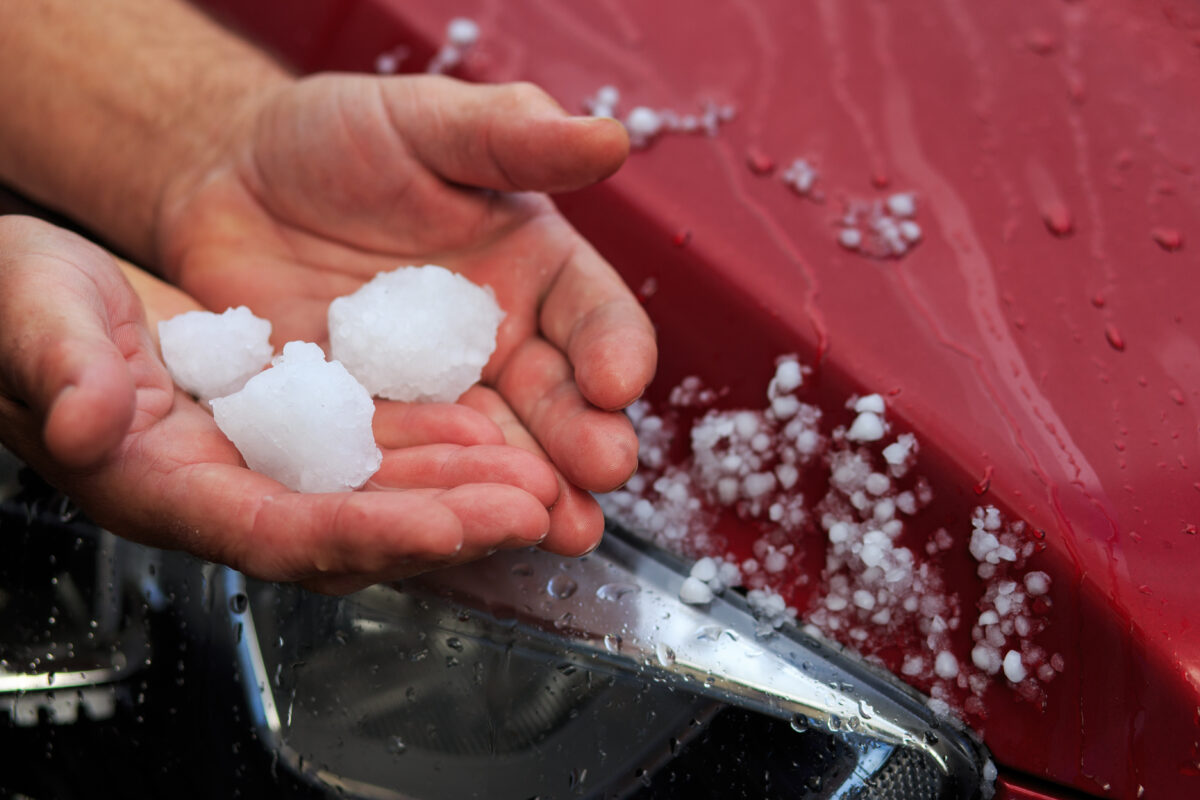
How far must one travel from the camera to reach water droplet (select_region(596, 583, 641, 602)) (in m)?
0.80

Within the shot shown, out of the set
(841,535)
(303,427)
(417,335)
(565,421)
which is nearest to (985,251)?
(841,535)

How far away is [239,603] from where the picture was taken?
0.86 m

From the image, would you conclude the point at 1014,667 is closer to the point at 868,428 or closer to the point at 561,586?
the point at 868,428

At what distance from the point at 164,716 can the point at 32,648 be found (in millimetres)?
173

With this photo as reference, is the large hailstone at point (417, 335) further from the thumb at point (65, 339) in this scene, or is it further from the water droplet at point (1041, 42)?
the water droplet at point (1041, 42)

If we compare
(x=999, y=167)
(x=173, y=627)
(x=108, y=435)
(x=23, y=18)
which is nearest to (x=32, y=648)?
(x=173, y=627)

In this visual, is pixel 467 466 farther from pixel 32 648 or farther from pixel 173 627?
pixel 32 648

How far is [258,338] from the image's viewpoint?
81 cm

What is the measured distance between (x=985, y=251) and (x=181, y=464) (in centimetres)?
81

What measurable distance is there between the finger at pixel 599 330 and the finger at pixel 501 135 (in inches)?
3.7

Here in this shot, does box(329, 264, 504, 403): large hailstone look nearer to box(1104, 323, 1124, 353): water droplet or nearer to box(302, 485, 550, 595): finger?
box(302, 485, 550, 595): finger

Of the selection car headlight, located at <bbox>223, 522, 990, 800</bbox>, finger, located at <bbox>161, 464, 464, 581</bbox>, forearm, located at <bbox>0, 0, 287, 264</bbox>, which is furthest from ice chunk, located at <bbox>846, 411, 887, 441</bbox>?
forearm, located at <bbox>0, 0, 287, 264</bbox>

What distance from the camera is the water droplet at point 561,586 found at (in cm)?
80

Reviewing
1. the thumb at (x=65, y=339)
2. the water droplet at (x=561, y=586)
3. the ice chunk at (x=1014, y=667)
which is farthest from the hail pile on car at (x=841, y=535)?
A: the thumb at (x=65, y=339)
